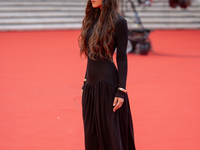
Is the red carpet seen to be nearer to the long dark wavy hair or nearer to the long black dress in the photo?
the long black dress

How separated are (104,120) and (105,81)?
29 centimetres

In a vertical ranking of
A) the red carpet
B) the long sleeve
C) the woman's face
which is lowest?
the red carpet

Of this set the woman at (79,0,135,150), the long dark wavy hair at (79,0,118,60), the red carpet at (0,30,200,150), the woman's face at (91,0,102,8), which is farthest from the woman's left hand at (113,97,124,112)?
the red carpet at (0,30,200,150)

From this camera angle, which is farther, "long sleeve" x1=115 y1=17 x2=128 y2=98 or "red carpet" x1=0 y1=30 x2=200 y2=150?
"red carpet" x1=0 y1=30 x2=200 y2=150

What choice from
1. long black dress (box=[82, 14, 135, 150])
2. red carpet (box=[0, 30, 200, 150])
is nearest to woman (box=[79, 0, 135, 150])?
long black dress (box=[82, 14, 135, 150])

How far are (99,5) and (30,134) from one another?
6.08 ft

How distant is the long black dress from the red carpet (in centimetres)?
88

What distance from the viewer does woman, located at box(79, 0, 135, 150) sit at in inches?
75.4

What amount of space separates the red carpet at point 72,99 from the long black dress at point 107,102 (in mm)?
885

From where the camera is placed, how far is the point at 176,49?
8.59 m

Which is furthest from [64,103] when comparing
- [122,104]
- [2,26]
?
[2,26]

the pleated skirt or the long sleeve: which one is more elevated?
the long sleeve

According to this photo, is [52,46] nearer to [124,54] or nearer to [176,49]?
[176,49]

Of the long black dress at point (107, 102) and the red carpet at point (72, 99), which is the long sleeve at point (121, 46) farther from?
the red carpet at point (72, 99)
